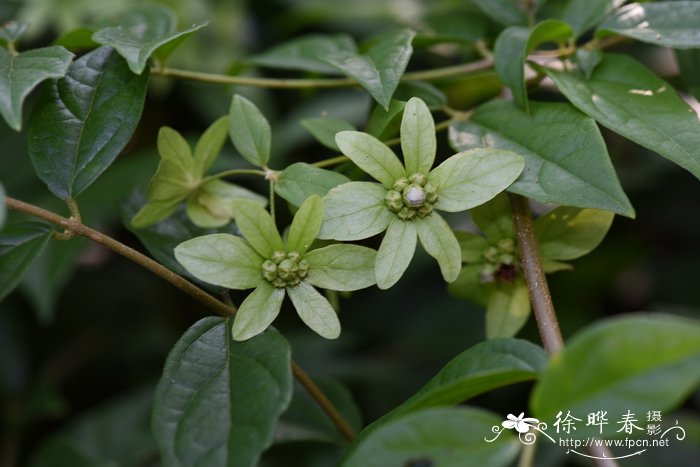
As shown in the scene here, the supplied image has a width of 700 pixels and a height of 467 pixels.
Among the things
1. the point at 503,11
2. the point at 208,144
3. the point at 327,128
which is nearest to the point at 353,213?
the point at 327,128

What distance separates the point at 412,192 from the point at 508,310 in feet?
0.85

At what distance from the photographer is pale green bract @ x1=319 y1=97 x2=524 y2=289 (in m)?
0.82

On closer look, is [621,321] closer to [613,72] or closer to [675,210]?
[613,72]

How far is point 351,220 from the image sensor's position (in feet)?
2.74

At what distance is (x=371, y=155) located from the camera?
2.77 ft

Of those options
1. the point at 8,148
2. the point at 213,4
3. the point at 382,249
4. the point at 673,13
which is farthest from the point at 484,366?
the point at 213,4

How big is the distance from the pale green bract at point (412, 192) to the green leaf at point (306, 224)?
2 centimetres

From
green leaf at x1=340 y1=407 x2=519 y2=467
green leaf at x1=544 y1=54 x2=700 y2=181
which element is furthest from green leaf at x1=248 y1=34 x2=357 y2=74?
green leaf at x1=340 y1=407 x2=519 y2=467

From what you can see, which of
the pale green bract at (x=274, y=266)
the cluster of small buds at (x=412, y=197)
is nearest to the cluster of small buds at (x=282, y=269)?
the pale green bract at (x=274, y=266)

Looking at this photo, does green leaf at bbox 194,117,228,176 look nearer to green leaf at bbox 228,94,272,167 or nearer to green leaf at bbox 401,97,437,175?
green leaf at bbox 228,94,272,167

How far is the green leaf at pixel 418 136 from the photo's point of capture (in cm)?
84

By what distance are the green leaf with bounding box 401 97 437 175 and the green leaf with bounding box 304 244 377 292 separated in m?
0.11

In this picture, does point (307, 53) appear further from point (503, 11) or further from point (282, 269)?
point (282, 269)

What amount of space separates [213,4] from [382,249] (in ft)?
4.86
